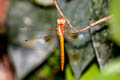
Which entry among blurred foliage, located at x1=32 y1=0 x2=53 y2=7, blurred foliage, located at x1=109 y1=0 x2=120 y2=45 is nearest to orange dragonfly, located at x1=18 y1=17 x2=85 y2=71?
blurred foliage, located at x1=32 y1=0 x2=53 y2=7

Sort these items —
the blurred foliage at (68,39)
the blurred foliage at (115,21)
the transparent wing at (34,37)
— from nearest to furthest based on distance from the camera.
→ the blurred foliage at (115,21) → the blurred foliage at (68,39) → the transparent wing at (34,37)

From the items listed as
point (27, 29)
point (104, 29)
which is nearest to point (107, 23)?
point (104, 29)

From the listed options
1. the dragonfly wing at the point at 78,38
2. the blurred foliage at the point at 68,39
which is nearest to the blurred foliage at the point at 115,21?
the blurred foliage at the point at 68,39

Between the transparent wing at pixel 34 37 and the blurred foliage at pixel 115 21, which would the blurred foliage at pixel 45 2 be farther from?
the blurred foliage at pixel 115 21

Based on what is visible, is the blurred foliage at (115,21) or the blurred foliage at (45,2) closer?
the blurred foliage at (115,21)

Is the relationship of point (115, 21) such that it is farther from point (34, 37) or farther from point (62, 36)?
point (34, 37)

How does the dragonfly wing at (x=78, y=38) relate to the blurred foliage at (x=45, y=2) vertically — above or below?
below

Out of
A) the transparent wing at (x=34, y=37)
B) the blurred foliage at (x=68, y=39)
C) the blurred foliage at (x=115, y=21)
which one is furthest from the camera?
the transparent wing at (x=34, y=37)

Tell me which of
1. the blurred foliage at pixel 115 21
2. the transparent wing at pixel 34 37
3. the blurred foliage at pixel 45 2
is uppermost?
the blurred foliage at pixel 45 2
